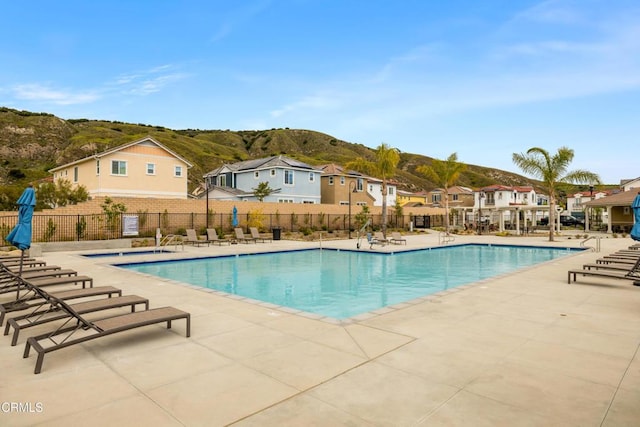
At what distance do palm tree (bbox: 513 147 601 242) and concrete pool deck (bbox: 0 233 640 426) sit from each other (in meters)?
23.3

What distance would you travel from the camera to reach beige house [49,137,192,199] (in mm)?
29438

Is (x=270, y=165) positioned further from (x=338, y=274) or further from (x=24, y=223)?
(x=24, y=223)

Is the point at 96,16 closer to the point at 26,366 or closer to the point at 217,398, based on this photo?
the point at 26,366

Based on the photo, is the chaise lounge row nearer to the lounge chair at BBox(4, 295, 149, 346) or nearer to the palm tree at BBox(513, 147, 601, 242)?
the lounge chair at BBox(4, 295, 149, 346)

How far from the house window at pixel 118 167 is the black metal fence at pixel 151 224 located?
7756 millimetres

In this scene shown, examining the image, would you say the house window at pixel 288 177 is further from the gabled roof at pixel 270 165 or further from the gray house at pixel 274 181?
the gabled roof at pixel 270 165

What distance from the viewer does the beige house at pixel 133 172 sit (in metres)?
29.4

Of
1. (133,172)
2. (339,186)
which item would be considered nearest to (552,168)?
(339,186)

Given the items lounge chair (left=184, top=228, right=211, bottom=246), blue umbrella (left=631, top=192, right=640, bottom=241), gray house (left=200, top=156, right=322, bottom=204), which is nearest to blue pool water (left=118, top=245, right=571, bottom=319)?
lounge chair (left=184, top=228, right=211, bottom=246)

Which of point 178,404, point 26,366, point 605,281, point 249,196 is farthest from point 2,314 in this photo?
point 249,196

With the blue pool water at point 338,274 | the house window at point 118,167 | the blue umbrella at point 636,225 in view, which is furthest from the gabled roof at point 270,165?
the blue umbrella at point 636,225

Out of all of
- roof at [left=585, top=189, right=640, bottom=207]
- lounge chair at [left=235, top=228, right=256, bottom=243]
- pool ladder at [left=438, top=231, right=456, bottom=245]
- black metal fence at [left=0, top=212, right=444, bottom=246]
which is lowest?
pool ladder at [left=438, top=231, right=456, bottom=245]

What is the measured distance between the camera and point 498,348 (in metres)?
4.95

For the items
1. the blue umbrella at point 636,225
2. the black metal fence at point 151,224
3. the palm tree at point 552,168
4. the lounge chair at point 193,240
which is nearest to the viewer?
the blue umbrella at point 636,225
